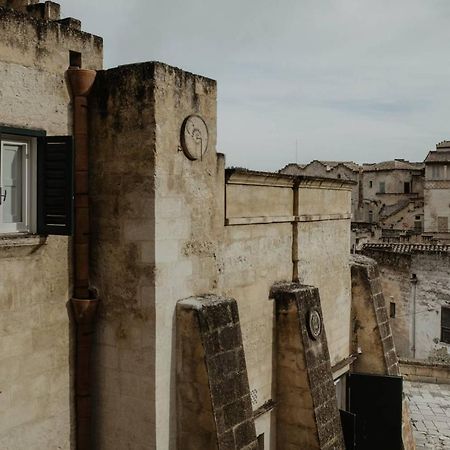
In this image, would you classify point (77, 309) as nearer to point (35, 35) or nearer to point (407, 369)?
point (35, 35)

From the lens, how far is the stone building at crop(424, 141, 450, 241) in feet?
151

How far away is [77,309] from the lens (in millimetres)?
6715

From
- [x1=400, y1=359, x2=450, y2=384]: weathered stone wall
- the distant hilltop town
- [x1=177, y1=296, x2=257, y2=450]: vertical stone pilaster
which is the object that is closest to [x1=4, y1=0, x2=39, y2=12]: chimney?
[x1=177, y1=296, x2=257, y2=450]: vertical stone pilaster

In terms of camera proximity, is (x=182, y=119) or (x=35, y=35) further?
(x=182, y=119)

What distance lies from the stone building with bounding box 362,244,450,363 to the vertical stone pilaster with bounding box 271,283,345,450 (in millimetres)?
16721

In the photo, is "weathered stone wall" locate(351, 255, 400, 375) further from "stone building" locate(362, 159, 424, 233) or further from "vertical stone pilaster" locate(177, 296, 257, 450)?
"stone building" locate(362, 159, 424, 233)

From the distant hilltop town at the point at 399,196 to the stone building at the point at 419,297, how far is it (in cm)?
1213

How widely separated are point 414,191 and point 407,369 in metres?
39.8

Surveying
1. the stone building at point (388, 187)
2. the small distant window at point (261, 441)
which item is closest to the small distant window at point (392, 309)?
the small distant window at point (261, 441)

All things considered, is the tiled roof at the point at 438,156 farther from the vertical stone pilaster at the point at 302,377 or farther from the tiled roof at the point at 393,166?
the vertical stone pilaster at the point at 302,377

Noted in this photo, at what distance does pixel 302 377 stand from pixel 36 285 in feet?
15.6

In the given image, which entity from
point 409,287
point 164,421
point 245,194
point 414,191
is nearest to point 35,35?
point 245,194

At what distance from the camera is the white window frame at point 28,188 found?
6.19 meters

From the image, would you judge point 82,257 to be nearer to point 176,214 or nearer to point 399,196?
point 176,214
